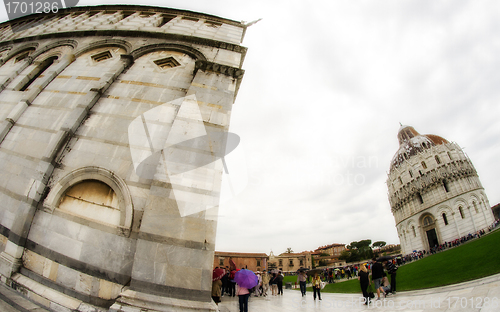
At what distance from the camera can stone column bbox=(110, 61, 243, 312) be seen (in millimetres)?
3793

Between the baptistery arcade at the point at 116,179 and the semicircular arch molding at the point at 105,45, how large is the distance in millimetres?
693

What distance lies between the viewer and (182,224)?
4.28m

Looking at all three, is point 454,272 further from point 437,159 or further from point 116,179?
point 437,159

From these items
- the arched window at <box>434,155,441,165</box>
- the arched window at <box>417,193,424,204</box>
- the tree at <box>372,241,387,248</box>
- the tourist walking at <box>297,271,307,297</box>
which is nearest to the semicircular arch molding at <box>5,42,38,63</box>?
the tourist walking at <box>297,271,307,297</box>

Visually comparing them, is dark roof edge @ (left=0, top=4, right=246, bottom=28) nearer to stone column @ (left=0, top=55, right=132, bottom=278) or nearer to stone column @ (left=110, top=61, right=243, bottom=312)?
stone column @ (left=0, top=55, right=132, bottom=278)

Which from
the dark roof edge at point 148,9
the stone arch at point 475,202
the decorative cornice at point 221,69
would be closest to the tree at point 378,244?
the stone arch at point 475,202

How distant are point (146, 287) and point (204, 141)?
3319 mm

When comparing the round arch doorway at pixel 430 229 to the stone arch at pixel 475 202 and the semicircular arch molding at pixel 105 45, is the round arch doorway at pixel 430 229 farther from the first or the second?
the semicircular arch molding at pixel 105 45

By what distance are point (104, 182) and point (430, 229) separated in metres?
49.8

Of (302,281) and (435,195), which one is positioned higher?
(435,195)

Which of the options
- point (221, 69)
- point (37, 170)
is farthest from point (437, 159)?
point (37, 170)

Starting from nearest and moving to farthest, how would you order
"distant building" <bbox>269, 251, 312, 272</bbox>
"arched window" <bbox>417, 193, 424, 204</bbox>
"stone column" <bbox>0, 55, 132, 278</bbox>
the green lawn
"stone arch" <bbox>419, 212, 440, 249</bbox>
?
"stone column" <bbox>0, 55, 132, 278</bbox> < the green lawn < "stone arch" <bbox>419, 212, 440, 249</bbox> < "arched window" <bbox>417, 193, 424, 204</bbox> < "distant building" <bbox>269, 251, 312, 272</bbox>

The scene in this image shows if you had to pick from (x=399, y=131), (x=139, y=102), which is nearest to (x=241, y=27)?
(x=139, y=102)

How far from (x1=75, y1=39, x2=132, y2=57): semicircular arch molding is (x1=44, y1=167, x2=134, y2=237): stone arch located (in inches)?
256
